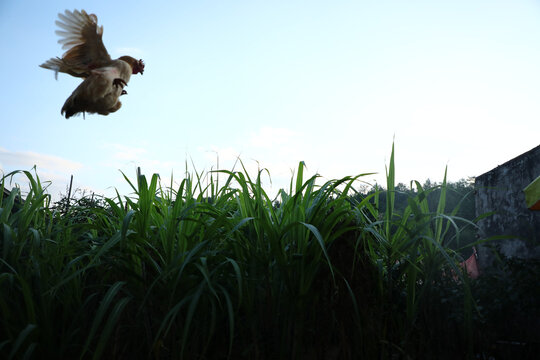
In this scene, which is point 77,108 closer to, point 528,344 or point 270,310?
point 270,310

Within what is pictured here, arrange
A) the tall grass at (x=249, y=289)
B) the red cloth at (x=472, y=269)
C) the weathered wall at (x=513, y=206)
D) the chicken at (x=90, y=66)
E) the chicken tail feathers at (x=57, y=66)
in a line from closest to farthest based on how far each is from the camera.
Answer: the tall grass at (x=249, y=289) < the red cloth at (x=472, y=269) < the chicken at (x=90, y=66) < the chicken tail feathers at (x=57, y=66) < the weathered wall at (x=513, y=206)

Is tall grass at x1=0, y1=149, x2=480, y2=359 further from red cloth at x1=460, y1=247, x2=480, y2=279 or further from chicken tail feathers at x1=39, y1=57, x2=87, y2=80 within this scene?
chicken tail feathers at x1=39, y1=57, x2=87, y2=80

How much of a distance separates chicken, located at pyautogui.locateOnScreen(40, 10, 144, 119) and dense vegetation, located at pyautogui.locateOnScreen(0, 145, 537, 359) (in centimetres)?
85

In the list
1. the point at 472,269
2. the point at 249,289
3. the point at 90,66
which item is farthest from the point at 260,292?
the point at 472,269

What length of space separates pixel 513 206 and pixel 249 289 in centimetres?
506

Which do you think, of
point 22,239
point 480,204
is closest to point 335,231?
point 22,239

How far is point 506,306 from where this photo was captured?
176 centimetres

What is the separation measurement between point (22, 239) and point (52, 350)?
1.95 ft

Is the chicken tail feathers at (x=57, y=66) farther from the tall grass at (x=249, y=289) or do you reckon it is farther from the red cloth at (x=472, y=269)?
the red cloth at (x=472, y=269)

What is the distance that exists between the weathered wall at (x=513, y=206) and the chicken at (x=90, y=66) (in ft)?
14.7

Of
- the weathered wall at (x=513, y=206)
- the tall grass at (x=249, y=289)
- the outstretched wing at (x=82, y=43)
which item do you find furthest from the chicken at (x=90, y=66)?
the weathered wall at (x=513, y=206)

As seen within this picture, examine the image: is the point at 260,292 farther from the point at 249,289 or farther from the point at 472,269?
the point at 472,269

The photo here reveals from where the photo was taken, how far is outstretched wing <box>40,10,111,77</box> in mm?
2643

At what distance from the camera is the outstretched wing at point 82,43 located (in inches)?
104
